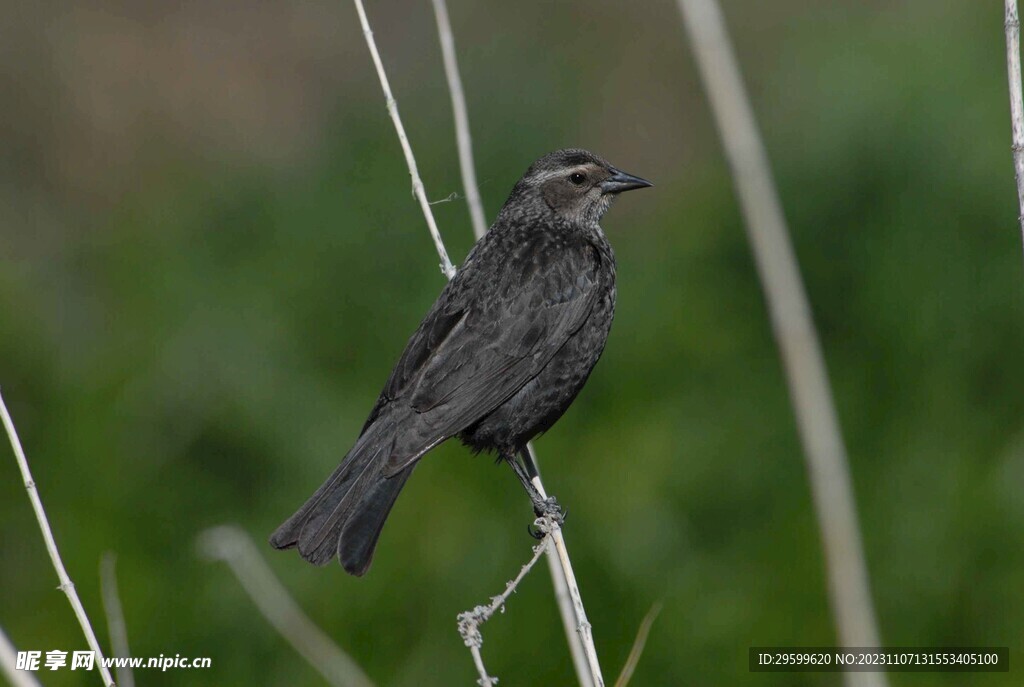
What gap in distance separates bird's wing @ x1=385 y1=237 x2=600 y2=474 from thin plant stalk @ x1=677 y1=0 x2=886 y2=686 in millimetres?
1675

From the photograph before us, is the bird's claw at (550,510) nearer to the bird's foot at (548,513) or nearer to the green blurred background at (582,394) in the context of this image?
the bird's foot at (548,513)

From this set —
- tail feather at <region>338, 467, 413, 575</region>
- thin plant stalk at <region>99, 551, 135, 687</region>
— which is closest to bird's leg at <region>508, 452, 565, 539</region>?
tail feather at <region>338, 467, 413, 575</region>

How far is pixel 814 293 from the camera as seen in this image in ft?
19.8

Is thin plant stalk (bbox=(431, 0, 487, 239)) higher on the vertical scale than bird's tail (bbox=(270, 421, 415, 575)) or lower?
higher

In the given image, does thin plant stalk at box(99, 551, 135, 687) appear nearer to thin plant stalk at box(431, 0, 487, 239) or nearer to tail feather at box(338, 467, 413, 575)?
tail feather at box(338, 467, 413, 575)

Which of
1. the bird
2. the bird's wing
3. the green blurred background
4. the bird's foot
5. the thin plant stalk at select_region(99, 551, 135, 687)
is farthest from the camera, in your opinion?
the green blurred background

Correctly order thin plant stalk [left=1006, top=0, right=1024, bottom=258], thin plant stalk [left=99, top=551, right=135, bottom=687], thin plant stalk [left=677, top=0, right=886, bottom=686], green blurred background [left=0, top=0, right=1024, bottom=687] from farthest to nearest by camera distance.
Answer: green blurred background [left=0, top=0, right=1024, bottom=687]
thin plant stalk [left=99, top=551, right=135, bottom=687]
thin plant stalk [left=1006, top=0, right=1024, bottom=258]
thin plant stalk [left=677, top=0, right=886, bottom=686]

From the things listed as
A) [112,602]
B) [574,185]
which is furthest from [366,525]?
[574,185]

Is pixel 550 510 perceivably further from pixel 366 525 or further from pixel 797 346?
pixel 797 346

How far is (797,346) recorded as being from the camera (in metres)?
2.17

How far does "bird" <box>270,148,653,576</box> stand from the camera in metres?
3.59

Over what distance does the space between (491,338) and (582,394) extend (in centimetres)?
195

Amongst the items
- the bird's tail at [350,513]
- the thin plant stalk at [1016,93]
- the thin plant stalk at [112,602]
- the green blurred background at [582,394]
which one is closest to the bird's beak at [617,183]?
the green blurred background at [582,394]

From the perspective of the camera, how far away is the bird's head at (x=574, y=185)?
4.45 meters
